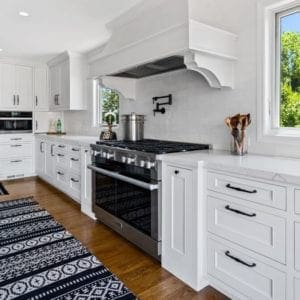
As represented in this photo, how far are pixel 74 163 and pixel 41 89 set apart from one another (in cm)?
261

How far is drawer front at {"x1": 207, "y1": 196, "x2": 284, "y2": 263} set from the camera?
4.63 ft

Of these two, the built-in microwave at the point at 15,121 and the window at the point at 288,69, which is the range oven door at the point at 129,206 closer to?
the window at the point at 288,69

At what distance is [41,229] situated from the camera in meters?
2.86

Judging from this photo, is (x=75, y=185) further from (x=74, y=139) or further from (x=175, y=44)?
(x=175, y=44)

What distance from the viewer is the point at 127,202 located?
248 centimetres

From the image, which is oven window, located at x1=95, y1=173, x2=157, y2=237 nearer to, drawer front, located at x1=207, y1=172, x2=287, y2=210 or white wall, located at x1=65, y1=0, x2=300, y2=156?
drawer front, located at x1=207, y1=172, x2=287, y2=210

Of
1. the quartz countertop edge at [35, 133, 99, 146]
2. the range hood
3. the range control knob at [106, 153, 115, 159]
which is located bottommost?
the range control knob at [106, 153, 115, 159]

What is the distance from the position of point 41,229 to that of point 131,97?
1.88 meters

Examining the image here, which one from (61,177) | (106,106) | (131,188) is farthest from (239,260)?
(106,106)

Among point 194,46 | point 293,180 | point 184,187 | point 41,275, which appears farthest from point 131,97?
point 293,180

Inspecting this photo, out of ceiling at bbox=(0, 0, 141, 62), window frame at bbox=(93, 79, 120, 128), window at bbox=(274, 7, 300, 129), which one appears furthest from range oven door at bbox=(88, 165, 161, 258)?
window frame at bbox=(93, 79, 120, 128)

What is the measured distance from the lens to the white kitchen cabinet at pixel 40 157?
5.10 meters

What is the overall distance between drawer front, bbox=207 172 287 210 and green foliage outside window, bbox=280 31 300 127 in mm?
805

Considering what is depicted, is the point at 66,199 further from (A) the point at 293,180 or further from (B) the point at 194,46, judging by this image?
(A) the point at 293,180
